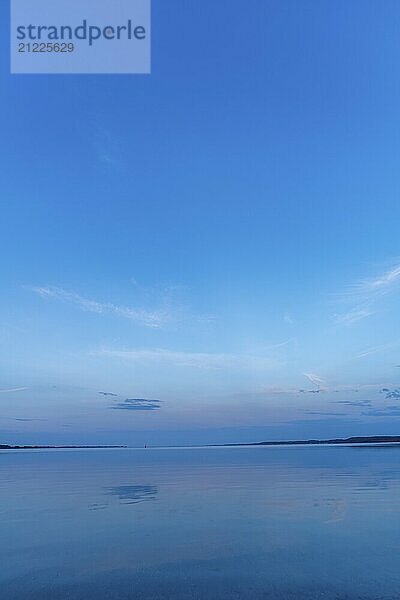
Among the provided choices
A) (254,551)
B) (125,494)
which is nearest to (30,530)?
(254,551)

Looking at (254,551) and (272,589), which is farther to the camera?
(254,551)

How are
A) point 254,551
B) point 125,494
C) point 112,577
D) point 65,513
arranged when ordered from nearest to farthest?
point 112,577 < point 254,551 < point 65,513 < point 125,494

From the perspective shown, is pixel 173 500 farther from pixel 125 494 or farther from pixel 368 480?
pixel 368 480

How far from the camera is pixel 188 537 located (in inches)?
706

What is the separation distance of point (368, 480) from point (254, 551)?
77.0 ft

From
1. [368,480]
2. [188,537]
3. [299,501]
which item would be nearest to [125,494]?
[299,501]

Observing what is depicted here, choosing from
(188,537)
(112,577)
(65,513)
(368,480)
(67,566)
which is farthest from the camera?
(368,480)

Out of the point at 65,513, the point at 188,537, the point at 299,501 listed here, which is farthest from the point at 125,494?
the point at 188,537

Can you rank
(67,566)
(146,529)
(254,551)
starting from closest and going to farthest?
1. (67,566)
2. (254,551)
3. (146,529)

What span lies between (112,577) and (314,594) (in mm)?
5619

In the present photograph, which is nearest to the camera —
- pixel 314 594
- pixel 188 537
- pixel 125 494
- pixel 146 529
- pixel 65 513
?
pixel 314 594

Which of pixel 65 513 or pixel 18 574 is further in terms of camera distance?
pixel 65 513

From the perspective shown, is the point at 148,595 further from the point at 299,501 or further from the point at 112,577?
the point at 299,501

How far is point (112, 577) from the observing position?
44.8 ft
